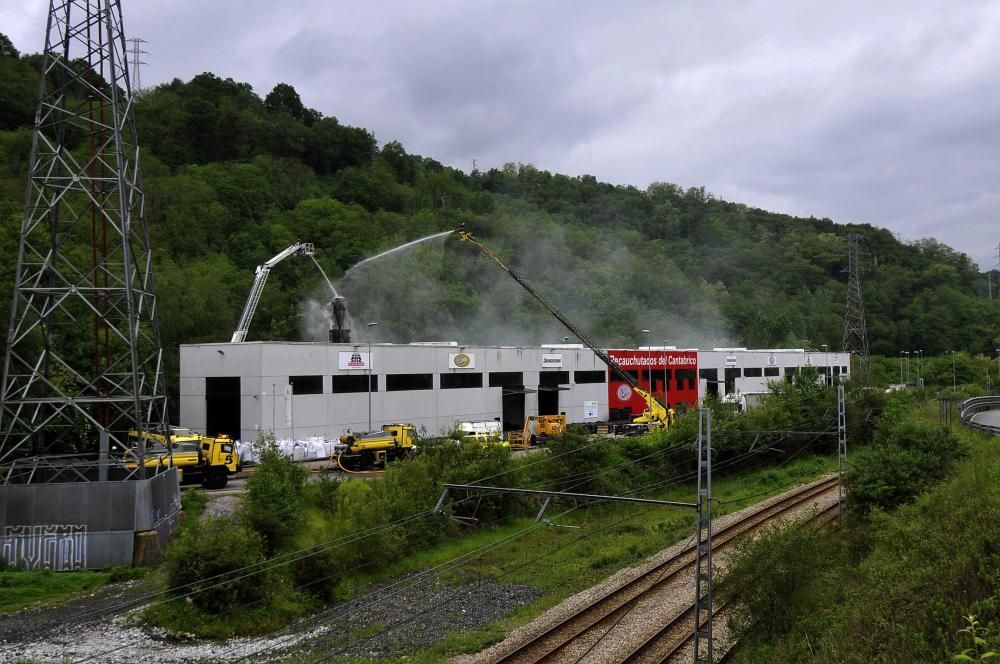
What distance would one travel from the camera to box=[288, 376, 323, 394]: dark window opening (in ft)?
127

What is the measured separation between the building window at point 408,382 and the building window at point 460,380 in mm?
1142

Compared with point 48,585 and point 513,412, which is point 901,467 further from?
point 513,412

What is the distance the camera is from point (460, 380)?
46.9 meters

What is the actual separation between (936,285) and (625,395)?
94510 mm

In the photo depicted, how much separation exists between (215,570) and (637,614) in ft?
33.7

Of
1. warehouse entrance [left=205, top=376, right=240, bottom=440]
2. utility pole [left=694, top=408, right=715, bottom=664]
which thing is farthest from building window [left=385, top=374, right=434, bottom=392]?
utility pole [left=694, top=408, right=715, bottom=664]

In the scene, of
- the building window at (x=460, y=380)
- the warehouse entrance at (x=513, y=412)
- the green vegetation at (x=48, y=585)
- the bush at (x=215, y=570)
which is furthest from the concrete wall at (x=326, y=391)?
the bush at (x=215, y=570)

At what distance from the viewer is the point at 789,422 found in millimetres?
41531

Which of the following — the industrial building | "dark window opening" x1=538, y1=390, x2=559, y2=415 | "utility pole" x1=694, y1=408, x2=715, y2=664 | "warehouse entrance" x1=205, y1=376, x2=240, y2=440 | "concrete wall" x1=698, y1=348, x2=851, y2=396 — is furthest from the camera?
"concrete wall" x1=698, y1=348, x2=851, y2=396

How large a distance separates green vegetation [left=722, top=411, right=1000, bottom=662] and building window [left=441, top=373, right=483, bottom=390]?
85.9 ft

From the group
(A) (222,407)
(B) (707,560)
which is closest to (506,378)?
(A) (222,407)

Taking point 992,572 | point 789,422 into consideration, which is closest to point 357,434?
point 789,422

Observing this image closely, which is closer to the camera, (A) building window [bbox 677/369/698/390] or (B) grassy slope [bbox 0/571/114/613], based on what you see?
(B) grassy slope [bbox 0/571/114/613]

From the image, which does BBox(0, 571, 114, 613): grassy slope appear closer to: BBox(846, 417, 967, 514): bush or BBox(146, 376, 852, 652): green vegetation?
BBox(146, 376, 852, 652): green vegetation
